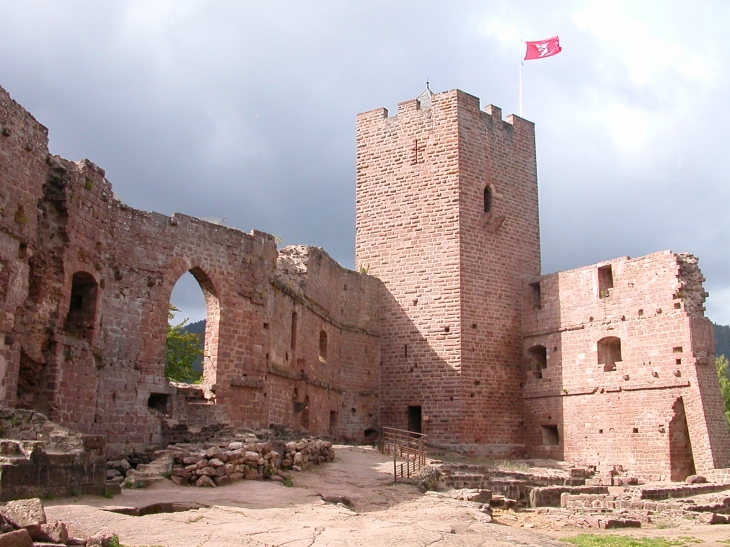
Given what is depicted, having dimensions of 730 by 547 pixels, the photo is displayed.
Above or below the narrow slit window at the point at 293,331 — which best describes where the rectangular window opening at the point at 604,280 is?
above

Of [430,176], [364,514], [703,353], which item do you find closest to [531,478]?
[703,353]

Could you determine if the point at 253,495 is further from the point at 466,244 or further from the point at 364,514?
the point at 466,244

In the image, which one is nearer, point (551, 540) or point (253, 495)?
point (551, 540)

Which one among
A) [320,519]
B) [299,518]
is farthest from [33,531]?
[320,519]

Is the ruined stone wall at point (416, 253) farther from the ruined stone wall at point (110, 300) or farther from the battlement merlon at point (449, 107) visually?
the ruined stone wall at point (110, 300)

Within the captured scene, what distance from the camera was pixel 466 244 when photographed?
2286 cm

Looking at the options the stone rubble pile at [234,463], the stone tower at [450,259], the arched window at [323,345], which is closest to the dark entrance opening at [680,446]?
the stone tower at [450,259]

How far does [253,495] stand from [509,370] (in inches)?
503

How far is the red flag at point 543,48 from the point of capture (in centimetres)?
2494

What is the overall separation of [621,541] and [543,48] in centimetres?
1792

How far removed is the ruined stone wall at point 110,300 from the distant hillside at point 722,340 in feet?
286

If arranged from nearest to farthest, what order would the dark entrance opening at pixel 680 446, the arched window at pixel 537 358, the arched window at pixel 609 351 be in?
the dark entrance opening at pixel 680 446, the arched window at pixel 609 351, the arched window at pixel 537 358

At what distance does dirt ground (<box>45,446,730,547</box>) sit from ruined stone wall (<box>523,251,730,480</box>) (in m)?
6.25

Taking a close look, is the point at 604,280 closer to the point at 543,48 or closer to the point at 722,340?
the point at 543,48
